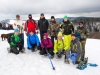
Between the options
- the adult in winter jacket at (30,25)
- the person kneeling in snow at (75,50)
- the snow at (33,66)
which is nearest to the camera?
the snow at (33,66)

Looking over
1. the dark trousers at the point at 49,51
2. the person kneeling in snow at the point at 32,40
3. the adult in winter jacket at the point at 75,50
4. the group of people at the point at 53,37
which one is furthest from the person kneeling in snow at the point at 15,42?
the adult in winter jacket at the point at 75,50

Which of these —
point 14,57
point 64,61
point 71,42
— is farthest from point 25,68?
point 71,42

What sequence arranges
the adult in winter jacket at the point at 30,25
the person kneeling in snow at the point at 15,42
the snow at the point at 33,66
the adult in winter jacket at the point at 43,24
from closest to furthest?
the snow at the point at 33,66, the person kneeling in snow at the point at 15,42, the adult in winter jacket at the point at 43,24, the adult in winter jacket at the point at 30,25

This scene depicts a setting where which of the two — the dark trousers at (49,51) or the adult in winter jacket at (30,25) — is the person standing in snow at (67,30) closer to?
→ the dark trousers at (49,51)

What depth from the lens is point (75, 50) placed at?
797cm

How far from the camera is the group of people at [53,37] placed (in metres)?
8.00

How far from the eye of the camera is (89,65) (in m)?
8.11

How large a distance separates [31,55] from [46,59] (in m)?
0.97

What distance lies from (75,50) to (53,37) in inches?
65.9

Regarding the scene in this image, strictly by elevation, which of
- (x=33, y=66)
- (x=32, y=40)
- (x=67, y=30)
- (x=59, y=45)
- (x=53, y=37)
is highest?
(x=67, y=30)

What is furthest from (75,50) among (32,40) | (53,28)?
(32,40)

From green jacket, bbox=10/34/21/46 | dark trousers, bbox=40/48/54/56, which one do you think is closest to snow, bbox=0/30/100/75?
dark trousers, bbox=40/48/54/56

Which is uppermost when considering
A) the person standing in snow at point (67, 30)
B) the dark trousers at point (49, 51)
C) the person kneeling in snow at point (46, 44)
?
the person standing in snow at point (67, 30)

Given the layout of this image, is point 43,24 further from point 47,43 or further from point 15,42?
point 15,42
